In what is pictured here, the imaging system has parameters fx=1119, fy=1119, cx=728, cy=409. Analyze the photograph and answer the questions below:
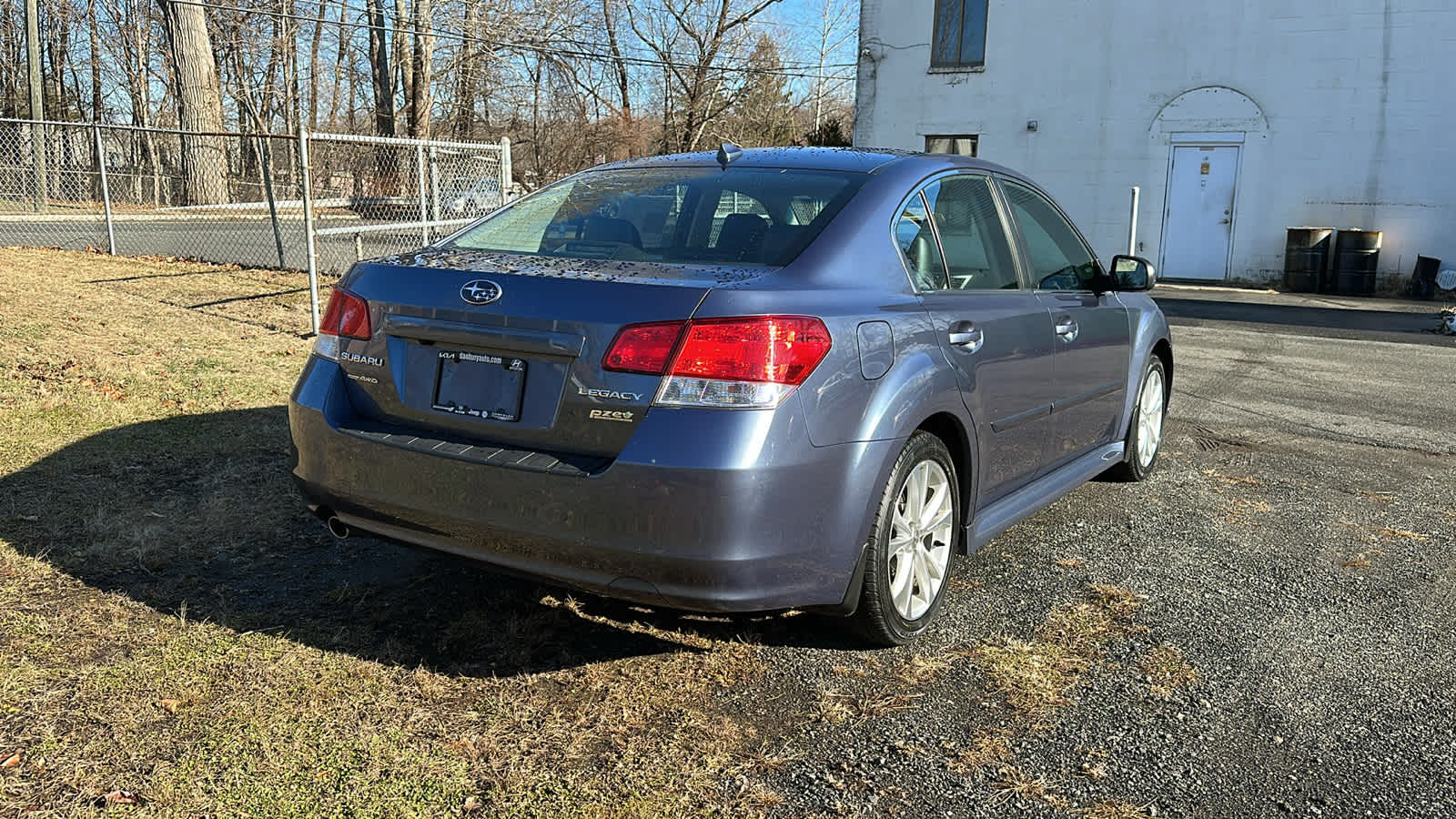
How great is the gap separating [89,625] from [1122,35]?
20843 millimetres

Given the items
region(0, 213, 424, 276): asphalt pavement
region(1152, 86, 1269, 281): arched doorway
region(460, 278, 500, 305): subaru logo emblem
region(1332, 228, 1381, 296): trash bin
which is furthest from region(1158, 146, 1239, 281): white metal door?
region(460, 278, 500, 305): subaru logo emblem

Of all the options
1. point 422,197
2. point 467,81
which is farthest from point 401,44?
point 422,197

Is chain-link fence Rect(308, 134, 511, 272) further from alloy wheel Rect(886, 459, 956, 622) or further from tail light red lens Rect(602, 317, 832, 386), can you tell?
tail light red lens Rect(602, 317, 832, 386)

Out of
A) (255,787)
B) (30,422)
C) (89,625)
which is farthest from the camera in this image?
(30,422)

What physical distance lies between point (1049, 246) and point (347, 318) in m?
2.78

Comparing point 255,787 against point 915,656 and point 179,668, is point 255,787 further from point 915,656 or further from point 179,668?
point 915,656

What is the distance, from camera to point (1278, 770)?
275 centimetres

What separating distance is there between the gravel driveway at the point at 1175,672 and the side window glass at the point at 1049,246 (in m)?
1.06

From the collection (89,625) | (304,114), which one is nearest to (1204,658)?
(89,625)

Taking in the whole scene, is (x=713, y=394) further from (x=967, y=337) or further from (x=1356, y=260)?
(x=1356, y=260)

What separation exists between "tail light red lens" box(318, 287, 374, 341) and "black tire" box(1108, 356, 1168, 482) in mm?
3537

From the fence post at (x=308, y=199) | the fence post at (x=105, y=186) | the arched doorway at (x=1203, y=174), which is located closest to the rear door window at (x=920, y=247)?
the fence post at (x=308, y=199)

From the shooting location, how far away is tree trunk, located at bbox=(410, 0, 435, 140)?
26297mm

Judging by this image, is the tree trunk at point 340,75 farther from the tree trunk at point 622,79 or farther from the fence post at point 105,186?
the fence post at point 105,186
